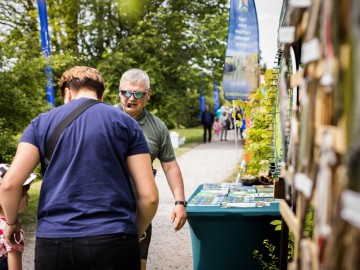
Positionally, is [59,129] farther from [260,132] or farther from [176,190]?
[260,132]

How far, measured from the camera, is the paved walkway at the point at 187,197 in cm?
596

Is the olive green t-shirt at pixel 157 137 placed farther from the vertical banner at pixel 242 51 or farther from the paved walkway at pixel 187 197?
the vertical banner at pixel 242 51

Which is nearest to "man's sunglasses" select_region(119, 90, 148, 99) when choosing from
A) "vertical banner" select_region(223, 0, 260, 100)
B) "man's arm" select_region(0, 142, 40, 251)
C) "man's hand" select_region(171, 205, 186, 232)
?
"man's hand" select_region(171, 205, 186, 232)

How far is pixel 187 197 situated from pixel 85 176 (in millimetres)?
7719

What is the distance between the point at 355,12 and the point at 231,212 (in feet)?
9.42

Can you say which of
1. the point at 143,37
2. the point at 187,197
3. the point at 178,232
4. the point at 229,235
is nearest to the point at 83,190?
the point at 229,235

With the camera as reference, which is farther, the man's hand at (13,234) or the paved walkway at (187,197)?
the paved walkway at (187,197)

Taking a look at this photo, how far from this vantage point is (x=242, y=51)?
7.44m

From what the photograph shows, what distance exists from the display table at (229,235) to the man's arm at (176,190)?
0.81 ft

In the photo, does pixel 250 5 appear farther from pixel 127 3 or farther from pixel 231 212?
pixel 127 3

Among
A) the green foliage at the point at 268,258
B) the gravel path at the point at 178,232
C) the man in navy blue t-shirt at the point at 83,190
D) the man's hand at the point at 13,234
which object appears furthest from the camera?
the gravel path at the point at 178,232

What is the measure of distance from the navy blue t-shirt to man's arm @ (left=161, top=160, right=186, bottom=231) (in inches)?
38.8

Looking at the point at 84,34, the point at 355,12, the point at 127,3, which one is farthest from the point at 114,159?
the point at 84,34

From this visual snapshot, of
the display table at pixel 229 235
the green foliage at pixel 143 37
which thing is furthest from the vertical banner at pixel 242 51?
the green foliage at pixel 143 37
